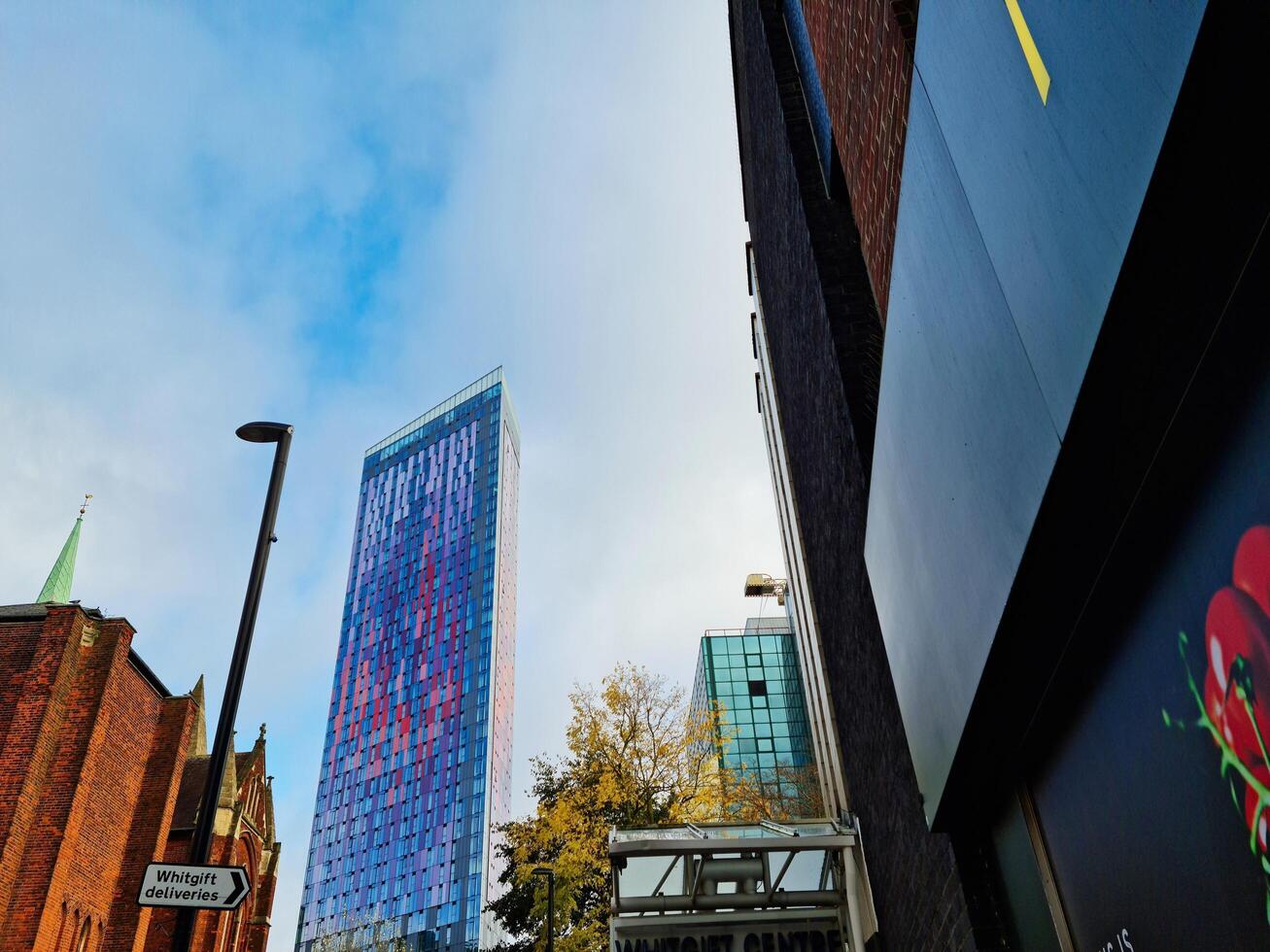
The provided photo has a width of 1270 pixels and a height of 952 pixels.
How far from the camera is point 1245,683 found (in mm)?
2414

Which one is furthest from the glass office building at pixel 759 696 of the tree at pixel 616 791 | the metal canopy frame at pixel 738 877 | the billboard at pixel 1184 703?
the billboard at pixel 1184 703

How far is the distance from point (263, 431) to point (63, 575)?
34.4 meters

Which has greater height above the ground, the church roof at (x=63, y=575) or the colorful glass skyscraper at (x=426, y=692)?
the colorful glass skyscraper at (x=426, y=692)

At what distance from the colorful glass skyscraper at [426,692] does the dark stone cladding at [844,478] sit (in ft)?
321

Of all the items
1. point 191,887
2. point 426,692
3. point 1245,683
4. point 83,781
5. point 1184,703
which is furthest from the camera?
point 426,692

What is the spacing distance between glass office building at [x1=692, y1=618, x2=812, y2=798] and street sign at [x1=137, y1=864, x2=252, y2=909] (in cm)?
6018

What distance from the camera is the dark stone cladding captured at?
6.97m

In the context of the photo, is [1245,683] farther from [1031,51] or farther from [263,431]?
[263,431]

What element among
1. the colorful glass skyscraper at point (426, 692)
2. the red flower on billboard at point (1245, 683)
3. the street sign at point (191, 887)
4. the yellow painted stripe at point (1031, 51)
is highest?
the colorful glass skyscraper at point (426, 692)

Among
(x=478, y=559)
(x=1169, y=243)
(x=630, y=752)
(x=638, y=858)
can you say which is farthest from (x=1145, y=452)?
A: (x=478, y=559)

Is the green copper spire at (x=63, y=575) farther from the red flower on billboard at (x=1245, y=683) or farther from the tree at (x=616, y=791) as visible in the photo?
the red flower on billboard at (x=1245, y=683)

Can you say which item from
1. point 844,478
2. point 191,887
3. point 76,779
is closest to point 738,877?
point 844,478

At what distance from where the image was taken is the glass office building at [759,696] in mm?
67625

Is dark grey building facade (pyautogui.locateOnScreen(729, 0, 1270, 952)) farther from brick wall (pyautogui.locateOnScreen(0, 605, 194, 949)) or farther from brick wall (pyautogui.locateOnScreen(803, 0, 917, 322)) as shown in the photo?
brick wall (pyautogui.locateOnScreen(0, 605, 194, 949))
